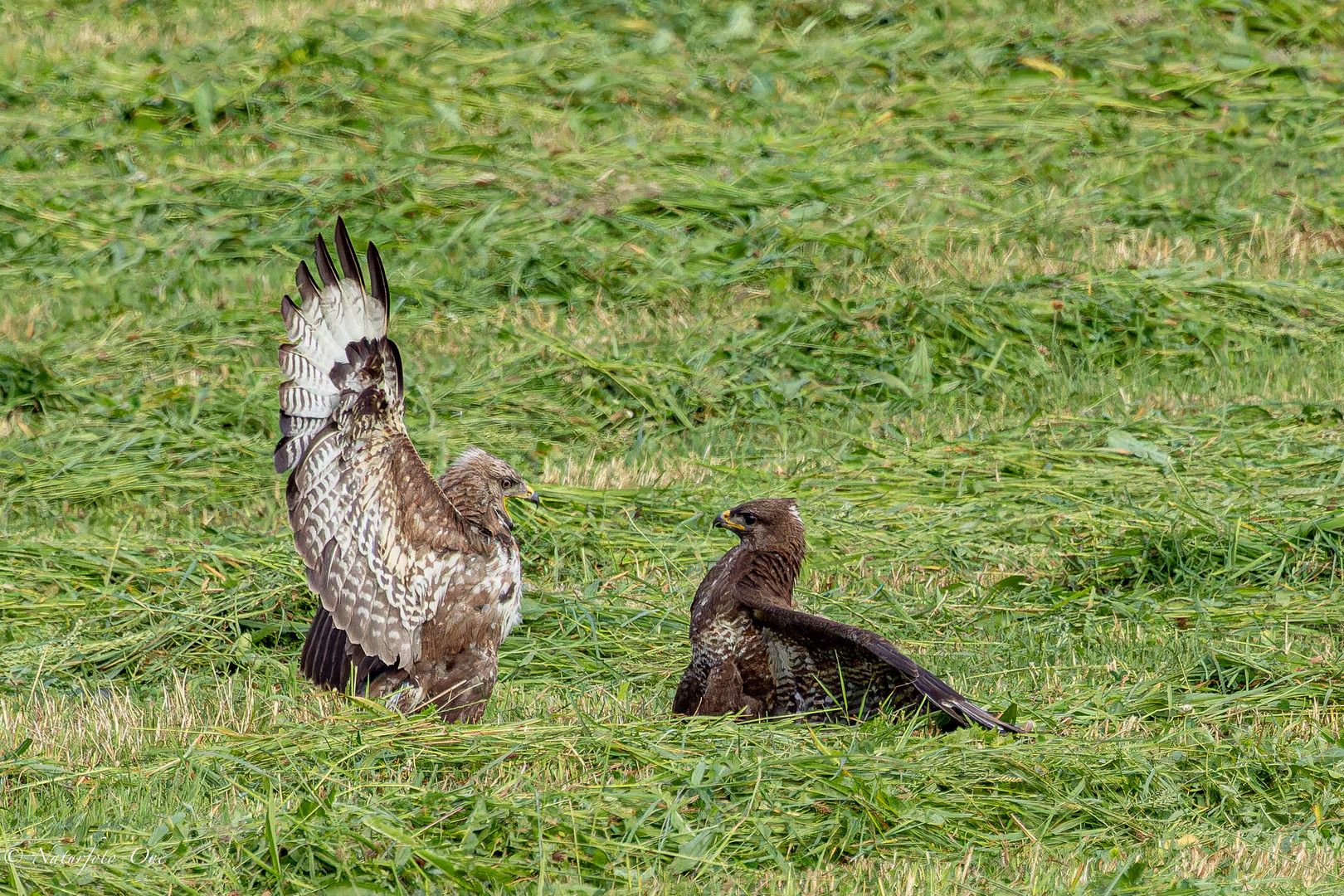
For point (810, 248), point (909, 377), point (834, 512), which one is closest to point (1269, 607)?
point (834, 512)

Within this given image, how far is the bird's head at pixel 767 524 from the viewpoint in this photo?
6.13 metres

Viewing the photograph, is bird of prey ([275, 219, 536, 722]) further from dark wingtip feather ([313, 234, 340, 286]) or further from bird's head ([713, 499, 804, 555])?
bird's head ([713, 499, 804, 555])

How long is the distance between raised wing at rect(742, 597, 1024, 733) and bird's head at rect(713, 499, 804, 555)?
0.40 metres

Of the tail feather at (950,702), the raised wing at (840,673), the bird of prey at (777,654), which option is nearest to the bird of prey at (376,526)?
the bird of prey at (777,654)

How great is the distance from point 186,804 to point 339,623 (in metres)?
1.32

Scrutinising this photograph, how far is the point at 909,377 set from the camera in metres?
10.4

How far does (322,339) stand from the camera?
5.66 meters

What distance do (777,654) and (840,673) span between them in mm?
276

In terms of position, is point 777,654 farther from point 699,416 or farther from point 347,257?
point 699,416

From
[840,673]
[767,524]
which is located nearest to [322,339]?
[767,524]

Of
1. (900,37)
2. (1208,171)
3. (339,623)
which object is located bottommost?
(339,623)

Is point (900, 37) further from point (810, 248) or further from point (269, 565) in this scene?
point (269, 565)

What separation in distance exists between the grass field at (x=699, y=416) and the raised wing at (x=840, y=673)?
141mm

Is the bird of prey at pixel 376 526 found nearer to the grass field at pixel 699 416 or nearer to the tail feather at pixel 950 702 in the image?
the grass field at pixel 699 416
